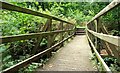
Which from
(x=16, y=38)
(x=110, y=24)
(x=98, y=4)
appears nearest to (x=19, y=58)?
(x=16, y=38)

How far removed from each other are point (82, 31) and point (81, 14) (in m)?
6.08

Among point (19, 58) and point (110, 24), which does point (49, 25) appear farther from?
point (110, 24)

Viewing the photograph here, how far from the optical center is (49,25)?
4289 mm

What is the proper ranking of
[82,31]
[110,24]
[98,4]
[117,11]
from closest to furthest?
[117,11], [110,24], [98,4], [82,31]

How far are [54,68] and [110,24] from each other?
15.1 feet

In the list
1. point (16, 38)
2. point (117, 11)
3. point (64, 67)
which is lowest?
point (64, 67)

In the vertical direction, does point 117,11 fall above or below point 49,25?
above

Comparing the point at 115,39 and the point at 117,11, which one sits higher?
the point at 117,11

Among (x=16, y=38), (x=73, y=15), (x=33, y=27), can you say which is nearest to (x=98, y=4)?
(x=33, y=27)

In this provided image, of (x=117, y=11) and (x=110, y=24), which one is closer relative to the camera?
(x=117, y=11)

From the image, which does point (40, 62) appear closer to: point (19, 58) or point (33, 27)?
point (19, 58)

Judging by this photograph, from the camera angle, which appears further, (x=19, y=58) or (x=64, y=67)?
(x=19, y=58)

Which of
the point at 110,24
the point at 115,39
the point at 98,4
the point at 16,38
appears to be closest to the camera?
the point at 115,39

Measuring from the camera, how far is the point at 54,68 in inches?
144
